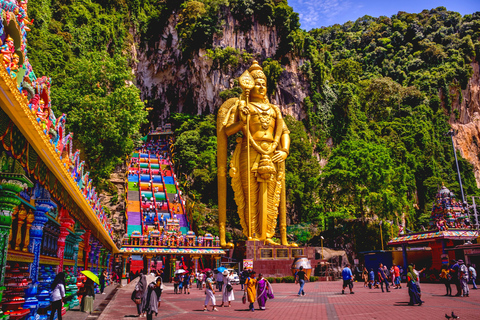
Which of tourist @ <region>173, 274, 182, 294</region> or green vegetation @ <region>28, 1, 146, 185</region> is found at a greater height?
green vegetation @ <region>28, 1, 146, 185</region>

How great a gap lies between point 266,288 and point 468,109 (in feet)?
177

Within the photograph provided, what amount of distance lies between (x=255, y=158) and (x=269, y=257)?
5245 millimetres

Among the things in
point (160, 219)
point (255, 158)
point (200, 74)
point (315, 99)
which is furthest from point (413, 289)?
point (200, 74)

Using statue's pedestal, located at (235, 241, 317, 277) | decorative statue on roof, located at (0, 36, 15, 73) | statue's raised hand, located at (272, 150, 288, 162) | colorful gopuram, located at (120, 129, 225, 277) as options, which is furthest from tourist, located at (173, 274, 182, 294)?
decorative statue on roof, located at (0, 36, 15, 73)

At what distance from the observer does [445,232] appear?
1616cm

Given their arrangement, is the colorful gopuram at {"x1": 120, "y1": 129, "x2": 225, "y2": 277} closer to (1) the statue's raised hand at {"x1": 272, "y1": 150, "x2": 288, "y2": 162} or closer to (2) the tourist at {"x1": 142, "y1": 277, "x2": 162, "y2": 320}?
(1) the statue's raised hand at {"x1": 272, "y1": 150, "x2": 288, "y2": 162}

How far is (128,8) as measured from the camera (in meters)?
44.7

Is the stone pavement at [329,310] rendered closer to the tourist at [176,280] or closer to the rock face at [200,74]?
the tourist at [176,280]

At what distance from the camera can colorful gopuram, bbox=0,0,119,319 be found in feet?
12.5

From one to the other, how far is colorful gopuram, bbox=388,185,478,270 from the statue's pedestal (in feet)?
18.7

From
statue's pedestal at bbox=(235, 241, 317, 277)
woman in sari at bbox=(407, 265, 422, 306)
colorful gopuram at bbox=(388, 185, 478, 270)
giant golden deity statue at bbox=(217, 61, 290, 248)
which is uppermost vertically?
giant golden deity statue at bbox=(217, 61, 290, 248)

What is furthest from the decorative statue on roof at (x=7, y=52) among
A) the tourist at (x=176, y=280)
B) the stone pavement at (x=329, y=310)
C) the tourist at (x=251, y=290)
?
the tourist at (x=176, y=280)

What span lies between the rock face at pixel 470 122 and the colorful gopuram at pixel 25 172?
53.8 metres

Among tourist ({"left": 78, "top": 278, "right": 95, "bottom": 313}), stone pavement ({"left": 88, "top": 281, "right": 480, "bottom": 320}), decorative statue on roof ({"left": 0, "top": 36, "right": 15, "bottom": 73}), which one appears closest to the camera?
decorative statue on roof ({"left": 0, "top": 36, "right": 15, "bottom": 73})
